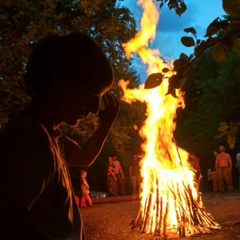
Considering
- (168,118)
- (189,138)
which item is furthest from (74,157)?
(189,138)

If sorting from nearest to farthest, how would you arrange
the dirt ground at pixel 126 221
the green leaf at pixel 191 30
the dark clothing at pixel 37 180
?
1. the dark clothing at pixel 37 180
2. the green leaf at pixel 191 30
3. the dirt ground at pixel 126 221

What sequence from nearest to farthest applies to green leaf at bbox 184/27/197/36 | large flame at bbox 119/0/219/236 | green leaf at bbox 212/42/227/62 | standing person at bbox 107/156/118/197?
green leaf at bbox 184/27/197/36 < green leaf at bbox 212/42/227/62 < large flame at bbox 119/0/219/236 < standing person at bbox 107/156/118/197

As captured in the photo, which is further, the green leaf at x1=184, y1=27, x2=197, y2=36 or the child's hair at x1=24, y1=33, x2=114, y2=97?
the green leaf at x1=184, y1=27, x2=197, y2=36

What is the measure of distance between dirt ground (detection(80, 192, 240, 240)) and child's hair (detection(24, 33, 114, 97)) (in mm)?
6346

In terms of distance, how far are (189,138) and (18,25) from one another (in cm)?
→ 1913

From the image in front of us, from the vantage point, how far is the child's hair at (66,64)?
50.7 inches

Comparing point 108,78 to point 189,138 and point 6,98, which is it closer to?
point 6,98

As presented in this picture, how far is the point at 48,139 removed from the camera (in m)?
1.18

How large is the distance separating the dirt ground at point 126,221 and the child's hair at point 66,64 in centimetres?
635

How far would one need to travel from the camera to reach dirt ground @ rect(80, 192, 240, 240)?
7527 millimetres

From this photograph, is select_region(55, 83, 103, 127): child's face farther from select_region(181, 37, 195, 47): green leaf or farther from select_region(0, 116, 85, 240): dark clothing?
select_region(181, 37, 195, 47): green leaf

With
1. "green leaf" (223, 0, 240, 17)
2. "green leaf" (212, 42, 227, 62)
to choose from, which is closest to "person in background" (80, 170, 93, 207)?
"green leaf" (212, 42, 227, 62)

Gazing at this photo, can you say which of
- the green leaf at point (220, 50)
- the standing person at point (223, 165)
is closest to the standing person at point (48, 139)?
the green leaf at point (220, 50)

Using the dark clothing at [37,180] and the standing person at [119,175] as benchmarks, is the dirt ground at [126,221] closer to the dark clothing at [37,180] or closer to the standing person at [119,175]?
the standing person at [119,175]
